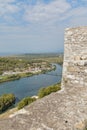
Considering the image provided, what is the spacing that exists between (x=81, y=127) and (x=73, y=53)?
89.3 inches

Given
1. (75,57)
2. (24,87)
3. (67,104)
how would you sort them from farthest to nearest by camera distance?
(24,87) → (75,57) → (67,104)

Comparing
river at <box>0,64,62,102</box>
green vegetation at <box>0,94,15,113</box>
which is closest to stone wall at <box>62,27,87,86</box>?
green vegetation at <box>0,94,15,113</box>

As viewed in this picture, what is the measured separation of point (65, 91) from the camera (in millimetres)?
4098

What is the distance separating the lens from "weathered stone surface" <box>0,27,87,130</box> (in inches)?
110

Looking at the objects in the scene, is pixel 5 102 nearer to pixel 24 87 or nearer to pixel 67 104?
pixel 24 87

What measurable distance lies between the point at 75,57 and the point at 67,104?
1693 millimetres

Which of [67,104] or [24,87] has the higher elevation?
[67,104]

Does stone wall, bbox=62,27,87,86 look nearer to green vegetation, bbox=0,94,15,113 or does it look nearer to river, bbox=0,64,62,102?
green vegetation, bbox=0,94,15,113

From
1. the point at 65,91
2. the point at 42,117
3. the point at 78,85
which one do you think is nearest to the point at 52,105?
the point at 42,117

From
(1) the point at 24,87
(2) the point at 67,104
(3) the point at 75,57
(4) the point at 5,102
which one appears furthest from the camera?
(1) the point at 24,87

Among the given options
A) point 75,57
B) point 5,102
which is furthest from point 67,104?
point 5,102

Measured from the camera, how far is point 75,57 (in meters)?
4.93

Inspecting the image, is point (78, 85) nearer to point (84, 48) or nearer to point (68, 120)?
point (84, 48)

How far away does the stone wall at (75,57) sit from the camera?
4.50 m
